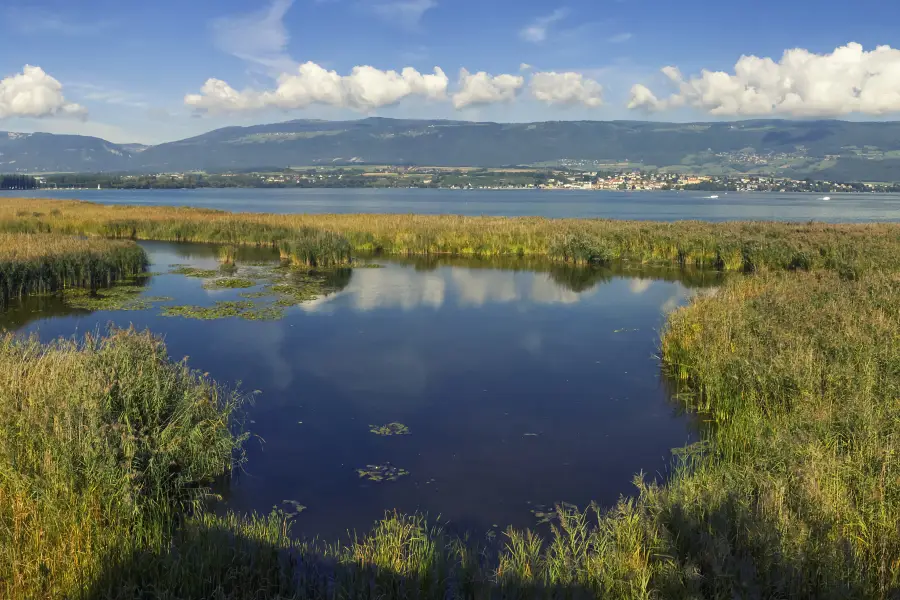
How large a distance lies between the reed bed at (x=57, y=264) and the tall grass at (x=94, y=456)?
46.8 ft

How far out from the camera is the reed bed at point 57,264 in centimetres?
2289

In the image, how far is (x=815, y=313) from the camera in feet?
46.3

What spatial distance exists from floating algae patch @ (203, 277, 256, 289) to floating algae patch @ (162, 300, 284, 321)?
12.4ft

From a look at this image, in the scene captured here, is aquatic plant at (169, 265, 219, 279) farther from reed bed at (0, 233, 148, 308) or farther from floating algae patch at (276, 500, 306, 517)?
floating algae patch at (276, 500, 306, 517)

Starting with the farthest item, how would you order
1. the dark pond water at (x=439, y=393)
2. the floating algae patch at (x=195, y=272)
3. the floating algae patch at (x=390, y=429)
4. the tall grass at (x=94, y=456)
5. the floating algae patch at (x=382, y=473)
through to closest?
the floating algae patch at (x=195, y=272) → the floating algae patch at (x=390, y=429) → the floating algae patch at (x=382, y=473) → the dark pond water at (x=439, y=393) → the tall grass at (x=94, y=456)

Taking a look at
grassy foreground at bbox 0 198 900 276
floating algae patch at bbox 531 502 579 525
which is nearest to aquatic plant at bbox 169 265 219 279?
grassy foreground at bbox 0 198 900 276

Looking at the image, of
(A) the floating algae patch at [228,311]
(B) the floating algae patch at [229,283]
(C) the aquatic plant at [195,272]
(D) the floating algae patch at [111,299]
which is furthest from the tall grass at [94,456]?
(C) the aquatic plant at [195,272]

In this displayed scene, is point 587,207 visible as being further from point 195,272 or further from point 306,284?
point 306,284

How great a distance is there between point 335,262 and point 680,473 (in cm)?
2575

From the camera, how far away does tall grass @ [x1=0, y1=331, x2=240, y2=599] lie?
20.5ft

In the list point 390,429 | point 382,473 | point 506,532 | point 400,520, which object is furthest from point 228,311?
point 506,532

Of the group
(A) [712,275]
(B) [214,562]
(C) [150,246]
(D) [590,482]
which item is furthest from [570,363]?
(C) [150,246]

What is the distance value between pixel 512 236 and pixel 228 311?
2130 cm

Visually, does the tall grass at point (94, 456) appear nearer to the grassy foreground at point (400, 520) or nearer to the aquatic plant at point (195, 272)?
the grassy foreground at point (400, 520)
